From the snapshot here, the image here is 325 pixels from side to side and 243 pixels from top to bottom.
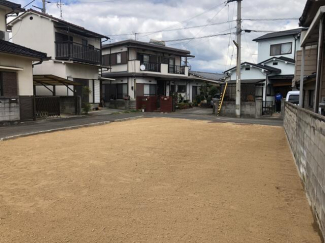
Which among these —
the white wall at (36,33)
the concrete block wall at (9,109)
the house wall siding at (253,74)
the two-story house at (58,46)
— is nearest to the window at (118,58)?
the two-story house at (58,46)

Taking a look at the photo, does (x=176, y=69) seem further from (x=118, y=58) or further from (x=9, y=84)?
(x=9, y=84)

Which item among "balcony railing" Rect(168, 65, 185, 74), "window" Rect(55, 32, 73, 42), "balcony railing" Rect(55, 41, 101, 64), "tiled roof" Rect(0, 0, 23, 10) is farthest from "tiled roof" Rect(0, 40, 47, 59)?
"balcony railing" Rect(168, 65, 185, 74)

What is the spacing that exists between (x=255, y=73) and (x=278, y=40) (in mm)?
4875

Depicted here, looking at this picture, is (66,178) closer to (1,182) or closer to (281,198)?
(1,182)

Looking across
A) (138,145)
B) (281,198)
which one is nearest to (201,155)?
(138,145)

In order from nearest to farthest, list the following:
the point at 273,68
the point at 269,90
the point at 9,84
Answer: the point at 9,84 → the point at 273,68 → the point at 269,90

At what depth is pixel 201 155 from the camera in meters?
7.11

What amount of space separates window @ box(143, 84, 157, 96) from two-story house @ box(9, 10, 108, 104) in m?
5.65

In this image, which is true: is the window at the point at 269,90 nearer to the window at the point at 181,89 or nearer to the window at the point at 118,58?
the window at the point at 181,89

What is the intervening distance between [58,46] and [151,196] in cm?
1817

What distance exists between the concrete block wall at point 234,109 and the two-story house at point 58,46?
10989 mm

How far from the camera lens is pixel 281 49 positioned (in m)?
26.8

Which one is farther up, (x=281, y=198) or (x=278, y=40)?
(x=278, y=40)

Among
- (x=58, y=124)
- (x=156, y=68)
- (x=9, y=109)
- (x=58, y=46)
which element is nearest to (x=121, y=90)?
(x=156, y=68)
